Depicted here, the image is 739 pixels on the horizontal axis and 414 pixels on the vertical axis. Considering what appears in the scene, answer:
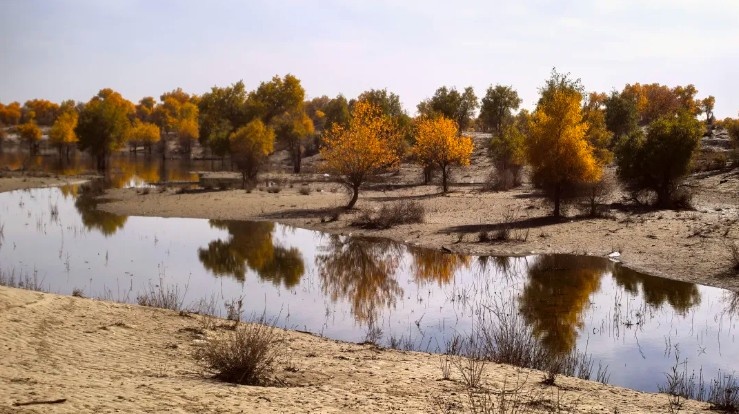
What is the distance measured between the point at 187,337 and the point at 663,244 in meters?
17.8

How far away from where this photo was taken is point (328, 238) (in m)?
27.2

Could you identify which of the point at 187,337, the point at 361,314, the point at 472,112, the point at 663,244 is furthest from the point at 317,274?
the point at 472,112

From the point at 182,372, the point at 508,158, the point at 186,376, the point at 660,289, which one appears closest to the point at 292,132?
the point at 508,158

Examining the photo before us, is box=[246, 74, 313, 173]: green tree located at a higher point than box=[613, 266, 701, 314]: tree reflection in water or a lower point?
higher

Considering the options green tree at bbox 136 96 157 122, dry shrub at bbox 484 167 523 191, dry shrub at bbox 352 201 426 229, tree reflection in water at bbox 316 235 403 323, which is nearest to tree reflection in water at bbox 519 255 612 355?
tree reflection in water at bbox 316 235 403 323

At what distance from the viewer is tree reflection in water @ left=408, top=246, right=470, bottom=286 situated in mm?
19531

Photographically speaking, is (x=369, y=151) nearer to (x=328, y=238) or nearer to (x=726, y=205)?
(x=328, y=238)

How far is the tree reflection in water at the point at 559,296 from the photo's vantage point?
44.5 feet

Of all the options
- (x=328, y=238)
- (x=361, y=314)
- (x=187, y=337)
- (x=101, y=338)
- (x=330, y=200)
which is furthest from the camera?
(x=330, y=200)

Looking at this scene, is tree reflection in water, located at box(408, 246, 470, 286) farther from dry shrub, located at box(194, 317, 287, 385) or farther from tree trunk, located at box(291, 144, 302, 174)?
tree trunk, located at box(291, 144, 302, 174)

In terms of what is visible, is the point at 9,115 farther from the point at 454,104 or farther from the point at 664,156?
the point at 664,156

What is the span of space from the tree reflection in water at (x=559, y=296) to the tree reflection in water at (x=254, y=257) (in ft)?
21.5

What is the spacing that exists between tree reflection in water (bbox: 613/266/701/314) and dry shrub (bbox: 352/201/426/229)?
1107 centimetres

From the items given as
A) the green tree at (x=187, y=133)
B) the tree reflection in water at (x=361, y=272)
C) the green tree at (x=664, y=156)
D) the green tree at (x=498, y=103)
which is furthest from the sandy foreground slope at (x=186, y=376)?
the green tree at (x=187, y=133)
